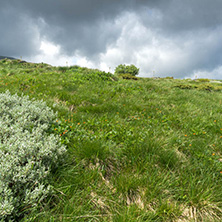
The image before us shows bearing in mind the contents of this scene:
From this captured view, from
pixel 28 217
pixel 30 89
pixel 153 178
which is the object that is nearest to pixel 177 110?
pixel 153 178

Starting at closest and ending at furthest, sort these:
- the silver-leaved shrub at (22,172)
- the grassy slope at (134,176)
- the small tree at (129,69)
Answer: the silver-leaved shrub at (22,172) < the grassy slope at (134,176) < the small tree at (129,69)

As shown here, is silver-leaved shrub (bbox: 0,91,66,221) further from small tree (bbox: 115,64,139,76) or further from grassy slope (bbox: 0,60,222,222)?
small tree (bbox: 115,64,139,76)

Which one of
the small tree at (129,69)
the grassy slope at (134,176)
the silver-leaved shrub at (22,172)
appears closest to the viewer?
the silver-leaved shrub at (22,172)

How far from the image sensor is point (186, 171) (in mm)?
3041

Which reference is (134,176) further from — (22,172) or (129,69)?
(129,69)

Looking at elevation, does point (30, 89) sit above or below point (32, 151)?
above

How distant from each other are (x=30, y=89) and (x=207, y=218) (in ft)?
27.3

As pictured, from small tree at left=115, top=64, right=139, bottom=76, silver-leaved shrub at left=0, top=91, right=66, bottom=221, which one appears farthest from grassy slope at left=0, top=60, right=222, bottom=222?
small tree at left=115, top=64, right=139, bottom=76

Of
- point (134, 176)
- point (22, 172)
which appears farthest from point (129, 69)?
point (22, 172)

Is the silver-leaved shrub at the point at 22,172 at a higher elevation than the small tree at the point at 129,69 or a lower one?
lower

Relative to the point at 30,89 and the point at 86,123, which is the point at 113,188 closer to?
the point at 86,123

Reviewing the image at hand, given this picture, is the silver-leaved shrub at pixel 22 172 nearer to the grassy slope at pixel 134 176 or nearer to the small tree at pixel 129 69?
the grassy slope at pixel 134 176

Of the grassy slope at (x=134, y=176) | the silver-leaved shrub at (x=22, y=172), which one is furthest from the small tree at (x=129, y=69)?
the silver-leaved shrub at (x=22, y=172)

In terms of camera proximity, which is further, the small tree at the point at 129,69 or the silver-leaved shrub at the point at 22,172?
the small tree at the point at 129,69
